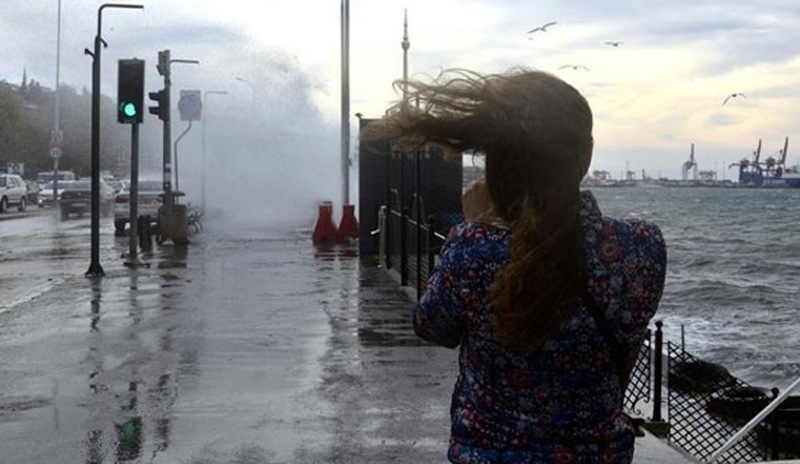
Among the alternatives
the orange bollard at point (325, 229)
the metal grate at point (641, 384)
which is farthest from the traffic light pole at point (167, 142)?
the metal grate at point (641, 384)

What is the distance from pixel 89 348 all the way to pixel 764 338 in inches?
736

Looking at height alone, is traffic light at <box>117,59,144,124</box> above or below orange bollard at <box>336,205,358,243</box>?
above

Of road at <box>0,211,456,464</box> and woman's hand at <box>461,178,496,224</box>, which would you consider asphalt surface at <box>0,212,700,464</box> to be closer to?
road at <box>0,211,456,464</box>

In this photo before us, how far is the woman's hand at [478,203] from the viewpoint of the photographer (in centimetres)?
273

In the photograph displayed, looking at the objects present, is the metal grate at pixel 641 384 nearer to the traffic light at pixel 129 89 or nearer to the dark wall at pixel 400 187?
the dark wall at pixel 400 187

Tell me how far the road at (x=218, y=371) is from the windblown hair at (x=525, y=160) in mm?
3809

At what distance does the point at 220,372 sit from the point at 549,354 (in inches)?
258

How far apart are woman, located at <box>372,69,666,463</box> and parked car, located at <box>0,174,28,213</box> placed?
46.3 meters

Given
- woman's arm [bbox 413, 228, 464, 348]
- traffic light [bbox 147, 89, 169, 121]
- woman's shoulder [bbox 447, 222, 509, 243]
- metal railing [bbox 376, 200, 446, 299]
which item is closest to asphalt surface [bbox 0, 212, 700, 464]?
metal railing [bbox 376, 200, 446, 299]

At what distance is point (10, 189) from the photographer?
156 ft

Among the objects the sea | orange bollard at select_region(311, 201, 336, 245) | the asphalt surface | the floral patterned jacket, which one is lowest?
the sea

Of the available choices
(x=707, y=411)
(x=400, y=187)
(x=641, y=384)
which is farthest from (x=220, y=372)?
(x=400, y=187)

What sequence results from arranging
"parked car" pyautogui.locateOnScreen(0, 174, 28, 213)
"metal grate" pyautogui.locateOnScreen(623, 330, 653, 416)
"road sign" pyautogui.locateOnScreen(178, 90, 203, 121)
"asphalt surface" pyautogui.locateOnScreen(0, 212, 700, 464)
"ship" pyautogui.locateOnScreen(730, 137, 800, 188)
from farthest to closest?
"ship" pyautogui.locateOnScreen(730, 137, 800, 188), "parked car" pyautogui.locateOnScreen(0, 174, 28, 213), "road sign" pyautogui.locateOnScreen(178, 90, 203, 121), "metal grate" pyautogui.locateOnScreen(623, 330, 653, 416), "asphalt surface" pyautogui.locateOnScreen(0, 212, 700, 464)

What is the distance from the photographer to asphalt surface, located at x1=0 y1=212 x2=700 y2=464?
659cm
